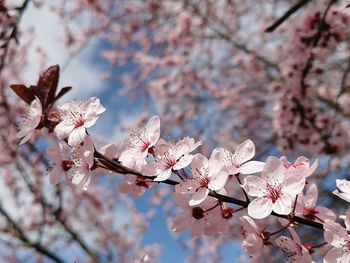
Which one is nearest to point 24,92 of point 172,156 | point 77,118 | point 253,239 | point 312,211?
point 77,118

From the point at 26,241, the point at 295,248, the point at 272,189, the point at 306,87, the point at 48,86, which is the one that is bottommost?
the point at 26,241

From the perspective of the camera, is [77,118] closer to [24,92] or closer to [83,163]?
[83,163]

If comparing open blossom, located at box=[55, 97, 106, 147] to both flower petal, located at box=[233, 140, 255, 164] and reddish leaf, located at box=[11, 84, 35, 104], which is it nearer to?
reddish leaf, located at box=[11, 84, 35, 104]

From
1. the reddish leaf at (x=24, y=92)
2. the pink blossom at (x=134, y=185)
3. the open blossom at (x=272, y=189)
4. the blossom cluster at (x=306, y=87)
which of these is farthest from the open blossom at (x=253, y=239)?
the blossom cluster at (x=306, y=87)

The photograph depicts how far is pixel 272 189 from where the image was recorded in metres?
1.33

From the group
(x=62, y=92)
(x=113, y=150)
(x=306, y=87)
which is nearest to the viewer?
(x=113, y=150)

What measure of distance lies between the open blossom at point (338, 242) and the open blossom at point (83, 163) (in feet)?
2.60

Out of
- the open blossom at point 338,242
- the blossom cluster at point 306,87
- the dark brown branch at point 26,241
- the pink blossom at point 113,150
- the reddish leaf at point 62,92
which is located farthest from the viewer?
the dark brown branch at point 26,241

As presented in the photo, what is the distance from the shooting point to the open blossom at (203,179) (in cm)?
130

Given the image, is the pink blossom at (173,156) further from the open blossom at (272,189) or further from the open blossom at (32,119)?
the open blossom at (32,119)

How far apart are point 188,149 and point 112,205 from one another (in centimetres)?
849

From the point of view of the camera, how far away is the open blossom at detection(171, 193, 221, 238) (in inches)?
56.0

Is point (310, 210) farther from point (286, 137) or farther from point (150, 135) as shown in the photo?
point (286, 137)

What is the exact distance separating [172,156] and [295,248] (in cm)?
51
